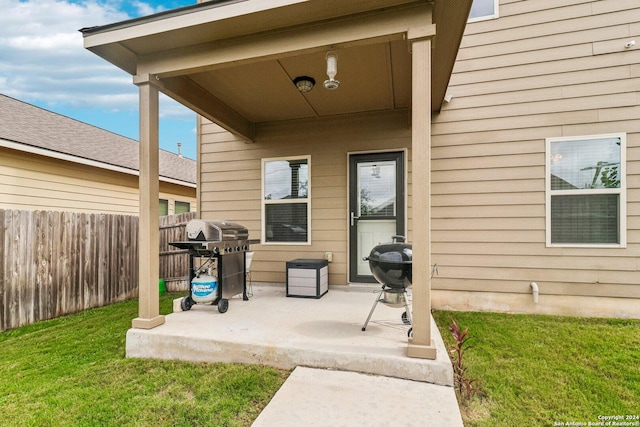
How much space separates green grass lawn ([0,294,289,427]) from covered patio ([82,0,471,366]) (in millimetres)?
201

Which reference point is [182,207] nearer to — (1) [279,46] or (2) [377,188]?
(2) [377,188]

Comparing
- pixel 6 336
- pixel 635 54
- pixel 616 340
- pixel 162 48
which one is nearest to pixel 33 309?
pixel 6 336

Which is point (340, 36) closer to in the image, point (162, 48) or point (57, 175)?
point (162, 48)

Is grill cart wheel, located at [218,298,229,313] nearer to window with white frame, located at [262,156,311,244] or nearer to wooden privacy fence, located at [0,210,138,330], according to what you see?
window with white frame, located at [262,156,311,244]

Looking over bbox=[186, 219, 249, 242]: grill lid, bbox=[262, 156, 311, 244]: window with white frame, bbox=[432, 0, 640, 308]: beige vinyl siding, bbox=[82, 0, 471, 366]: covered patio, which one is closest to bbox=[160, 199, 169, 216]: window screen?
bbox=[262, 156, 311, 244]: window with white frame

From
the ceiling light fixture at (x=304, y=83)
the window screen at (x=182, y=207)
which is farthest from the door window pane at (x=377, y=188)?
the window screen at (x=182, y=207)

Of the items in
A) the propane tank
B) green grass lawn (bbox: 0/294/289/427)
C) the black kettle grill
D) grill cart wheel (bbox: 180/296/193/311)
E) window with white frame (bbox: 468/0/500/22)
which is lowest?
green grass lawn (bbox: 0/294/289/427)

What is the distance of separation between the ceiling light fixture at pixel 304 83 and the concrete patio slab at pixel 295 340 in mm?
2530

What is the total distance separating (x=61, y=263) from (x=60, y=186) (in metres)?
2.38

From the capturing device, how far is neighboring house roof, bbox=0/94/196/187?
569cm

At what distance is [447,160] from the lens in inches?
176

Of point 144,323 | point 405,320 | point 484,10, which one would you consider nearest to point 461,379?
point 405,320

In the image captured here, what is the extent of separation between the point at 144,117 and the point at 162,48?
0.67 meters

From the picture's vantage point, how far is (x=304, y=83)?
3752mm
